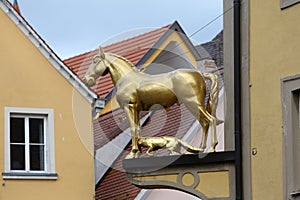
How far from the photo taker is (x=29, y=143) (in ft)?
99.8

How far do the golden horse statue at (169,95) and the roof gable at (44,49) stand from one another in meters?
10.6

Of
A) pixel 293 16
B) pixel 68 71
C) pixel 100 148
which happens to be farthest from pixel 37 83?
pixel 293 16

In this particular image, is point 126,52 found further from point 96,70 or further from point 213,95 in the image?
point 213,95

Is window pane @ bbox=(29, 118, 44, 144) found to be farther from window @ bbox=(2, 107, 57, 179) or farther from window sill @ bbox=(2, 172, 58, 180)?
window sill @ bbox=(2, 172, 58, 180)

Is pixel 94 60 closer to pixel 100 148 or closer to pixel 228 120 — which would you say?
pixel 228 120

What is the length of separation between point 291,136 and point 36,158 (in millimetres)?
12429

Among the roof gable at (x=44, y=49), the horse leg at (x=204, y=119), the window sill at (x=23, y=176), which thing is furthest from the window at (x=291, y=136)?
the roof gable at (x=44, y=49)

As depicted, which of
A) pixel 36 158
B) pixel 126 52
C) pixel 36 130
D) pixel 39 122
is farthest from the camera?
pixel 126 52

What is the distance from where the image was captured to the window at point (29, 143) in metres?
Answer: 30.3

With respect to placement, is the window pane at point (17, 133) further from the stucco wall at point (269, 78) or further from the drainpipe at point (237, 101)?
the stucco wall at point (269, 78)

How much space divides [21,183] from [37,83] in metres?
2.21

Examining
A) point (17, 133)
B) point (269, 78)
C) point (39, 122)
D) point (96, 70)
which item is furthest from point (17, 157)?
point (269, 78)

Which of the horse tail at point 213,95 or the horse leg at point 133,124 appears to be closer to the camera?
the horse tail at point 213,95

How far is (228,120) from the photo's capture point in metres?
20.0
